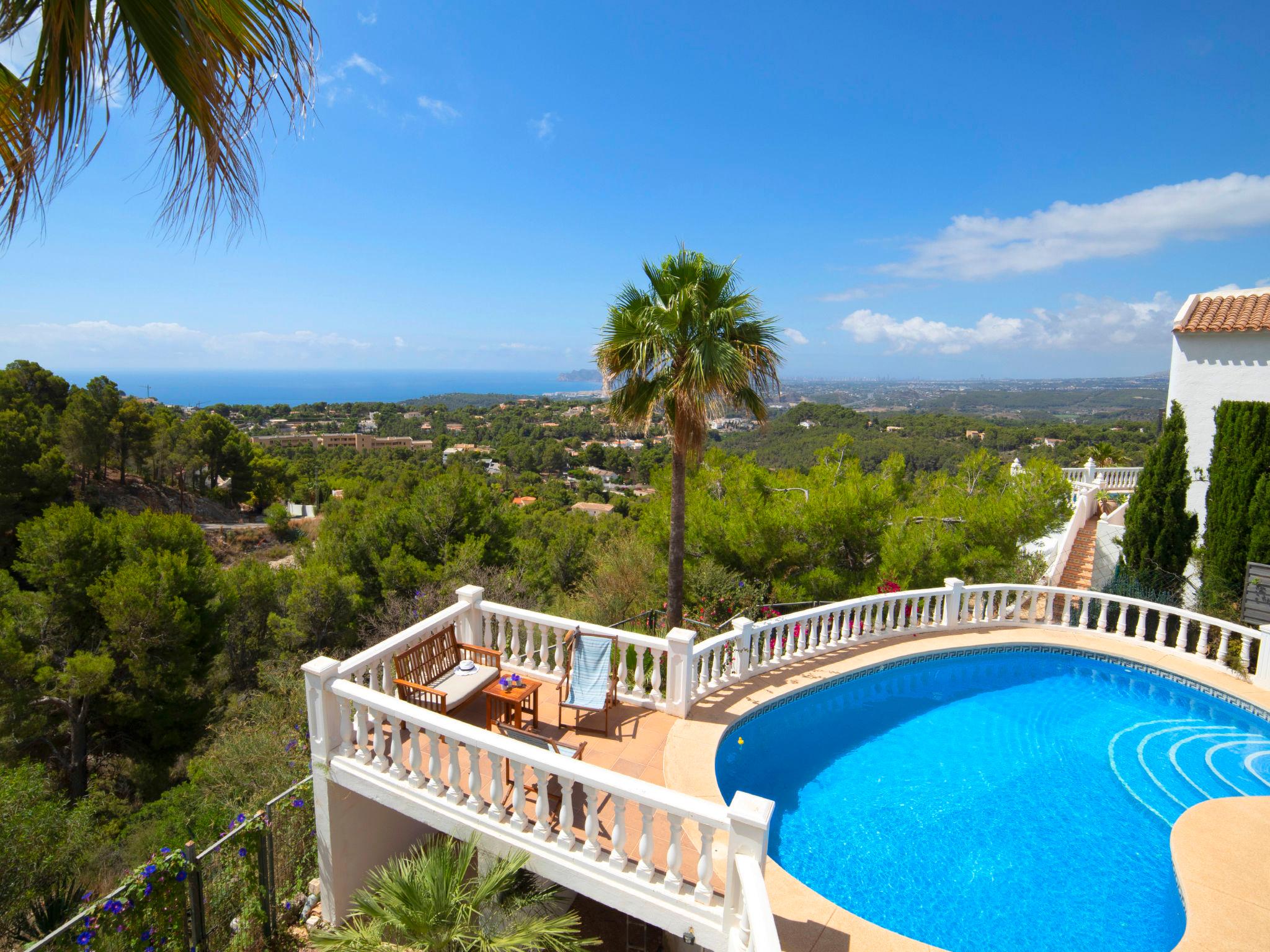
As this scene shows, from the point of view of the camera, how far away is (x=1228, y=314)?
12594mm

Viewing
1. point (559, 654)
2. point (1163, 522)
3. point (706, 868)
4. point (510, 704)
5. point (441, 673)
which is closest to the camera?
point (706, 868)

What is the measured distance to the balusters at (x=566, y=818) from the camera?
4184 millimetres

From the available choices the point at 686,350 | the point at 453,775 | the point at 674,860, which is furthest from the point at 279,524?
the point at 674,860

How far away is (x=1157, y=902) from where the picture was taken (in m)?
4.99

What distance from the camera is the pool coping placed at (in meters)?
4.13

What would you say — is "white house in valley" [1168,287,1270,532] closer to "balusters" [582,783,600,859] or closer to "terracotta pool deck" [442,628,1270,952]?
"terracotta pool deck" [442,628,1270,952]

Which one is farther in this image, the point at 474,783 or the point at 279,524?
the point at 279,524

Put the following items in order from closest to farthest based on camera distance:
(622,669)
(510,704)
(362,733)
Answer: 1. (362,733)
2. (510,704)
3. (622,669)

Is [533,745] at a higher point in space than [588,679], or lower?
higher

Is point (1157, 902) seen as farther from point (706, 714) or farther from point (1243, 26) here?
point (1243, 26)

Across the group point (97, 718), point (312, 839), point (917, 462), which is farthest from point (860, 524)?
point (917, 462)

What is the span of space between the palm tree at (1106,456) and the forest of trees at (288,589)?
13.5 meters

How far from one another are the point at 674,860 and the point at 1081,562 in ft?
52.3

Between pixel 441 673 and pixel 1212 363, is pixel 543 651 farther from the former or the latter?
pixel 1212 363
